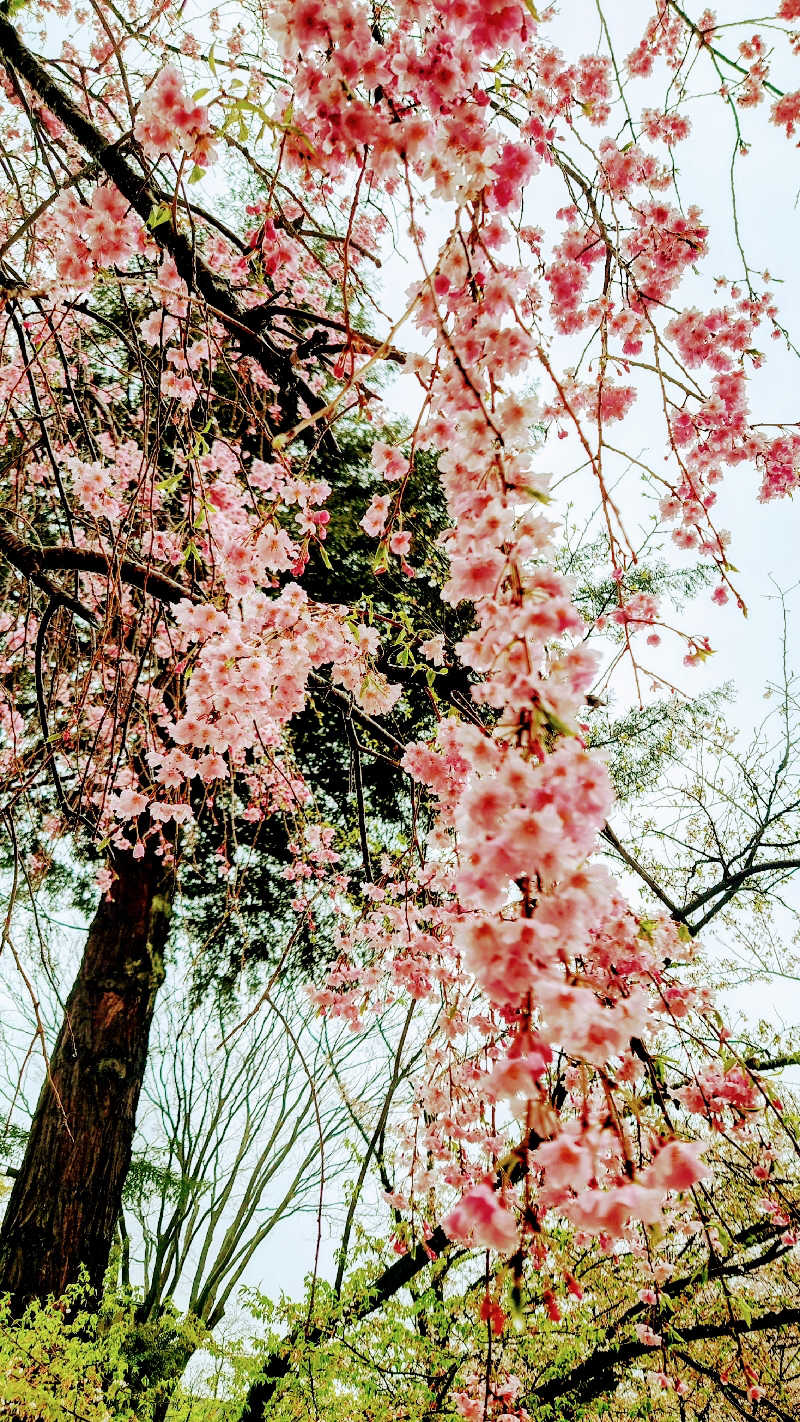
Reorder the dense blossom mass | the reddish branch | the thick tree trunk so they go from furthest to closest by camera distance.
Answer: the thick tree trunk → the reddish branch → the dense blossom mass

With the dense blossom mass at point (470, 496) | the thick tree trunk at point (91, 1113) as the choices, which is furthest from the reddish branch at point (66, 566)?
the thick tree trunk at point (91, 1113)

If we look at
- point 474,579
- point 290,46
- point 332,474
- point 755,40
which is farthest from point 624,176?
point 332,474

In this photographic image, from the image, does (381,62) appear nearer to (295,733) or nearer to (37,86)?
(37,86)

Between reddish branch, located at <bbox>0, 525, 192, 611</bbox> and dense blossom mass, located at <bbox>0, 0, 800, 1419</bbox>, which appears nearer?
dense blossom mass, located at <bbox>0, 0, 800, 1419</bbox>

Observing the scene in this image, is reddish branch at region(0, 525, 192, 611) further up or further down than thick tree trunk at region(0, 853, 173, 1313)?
further up

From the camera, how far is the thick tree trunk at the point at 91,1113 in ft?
10.6

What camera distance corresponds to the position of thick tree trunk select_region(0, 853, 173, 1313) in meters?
3.24

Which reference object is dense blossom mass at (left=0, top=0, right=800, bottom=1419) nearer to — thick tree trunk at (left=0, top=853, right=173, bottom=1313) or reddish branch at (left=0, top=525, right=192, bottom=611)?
reddish branch at (left=0, top=525, right=192, bottom=611)

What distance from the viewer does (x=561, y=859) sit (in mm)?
604

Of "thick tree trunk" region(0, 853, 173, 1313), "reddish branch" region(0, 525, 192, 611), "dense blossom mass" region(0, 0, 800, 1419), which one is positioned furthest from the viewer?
"thick tree trunk" region(0, 853, 173, 1313)

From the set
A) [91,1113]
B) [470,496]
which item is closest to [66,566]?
[470,496]

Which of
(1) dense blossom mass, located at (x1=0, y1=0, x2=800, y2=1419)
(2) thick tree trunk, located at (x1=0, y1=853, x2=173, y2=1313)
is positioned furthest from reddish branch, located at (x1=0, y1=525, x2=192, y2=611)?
(2) thick tree trunk, located at (x1=0, y1=853, x2=173, y2=1313)

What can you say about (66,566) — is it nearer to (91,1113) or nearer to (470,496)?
(470,496)

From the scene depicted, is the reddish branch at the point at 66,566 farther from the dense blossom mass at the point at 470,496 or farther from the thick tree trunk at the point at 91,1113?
the thick tree trunk at the point at 91,1113
